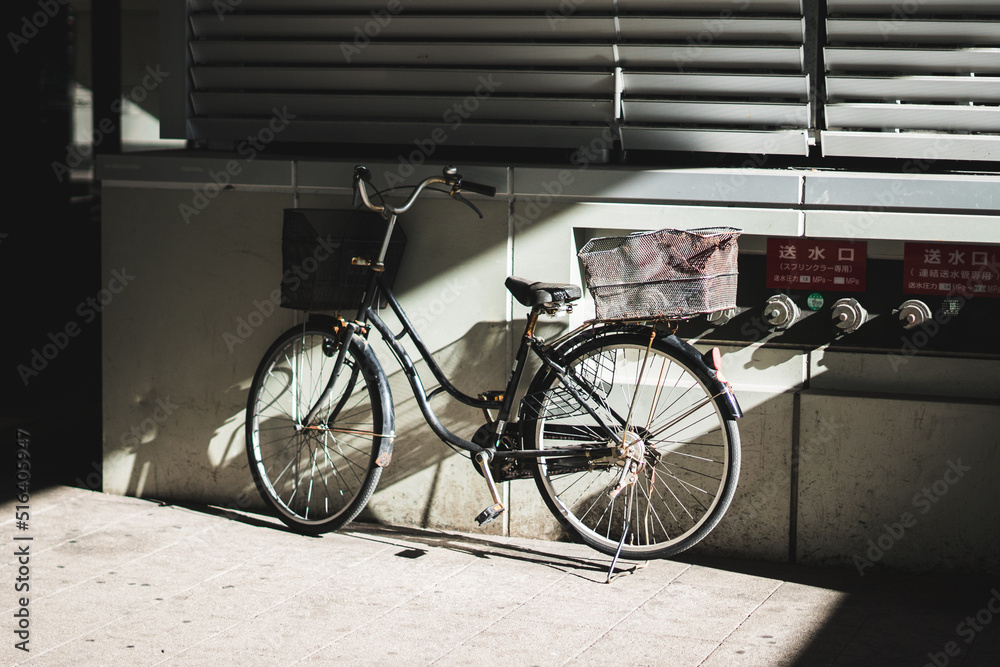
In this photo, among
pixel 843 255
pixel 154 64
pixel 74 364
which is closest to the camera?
pixel 843 255

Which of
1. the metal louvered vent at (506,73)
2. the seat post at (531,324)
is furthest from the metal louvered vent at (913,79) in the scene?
the seat post at (531,324)

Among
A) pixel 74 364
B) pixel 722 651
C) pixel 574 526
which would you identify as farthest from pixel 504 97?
pixel 74 364

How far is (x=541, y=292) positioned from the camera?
432 cm

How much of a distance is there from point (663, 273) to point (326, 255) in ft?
5.03

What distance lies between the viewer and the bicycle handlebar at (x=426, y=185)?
4.55 meters

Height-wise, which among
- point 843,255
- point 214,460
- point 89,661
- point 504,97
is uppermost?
point 504,97

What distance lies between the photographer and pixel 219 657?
3.66 metres

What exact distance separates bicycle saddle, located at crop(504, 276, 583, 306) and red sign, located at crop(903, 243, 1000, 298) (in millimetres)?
1413

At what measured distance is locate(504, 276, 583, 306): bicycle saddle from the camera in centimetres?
432

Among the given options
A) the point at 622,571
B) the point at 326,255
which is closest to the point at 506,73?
the point at 326,255

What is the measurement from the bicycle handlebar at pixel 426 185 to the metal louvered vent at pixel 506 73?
0.53m

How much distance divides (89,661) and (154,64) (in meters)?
6.45

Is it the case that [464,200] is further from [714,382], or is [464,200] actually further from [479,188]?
[714,382]

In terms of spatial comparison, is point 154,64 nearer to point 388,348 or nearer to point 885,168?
point 388,348
